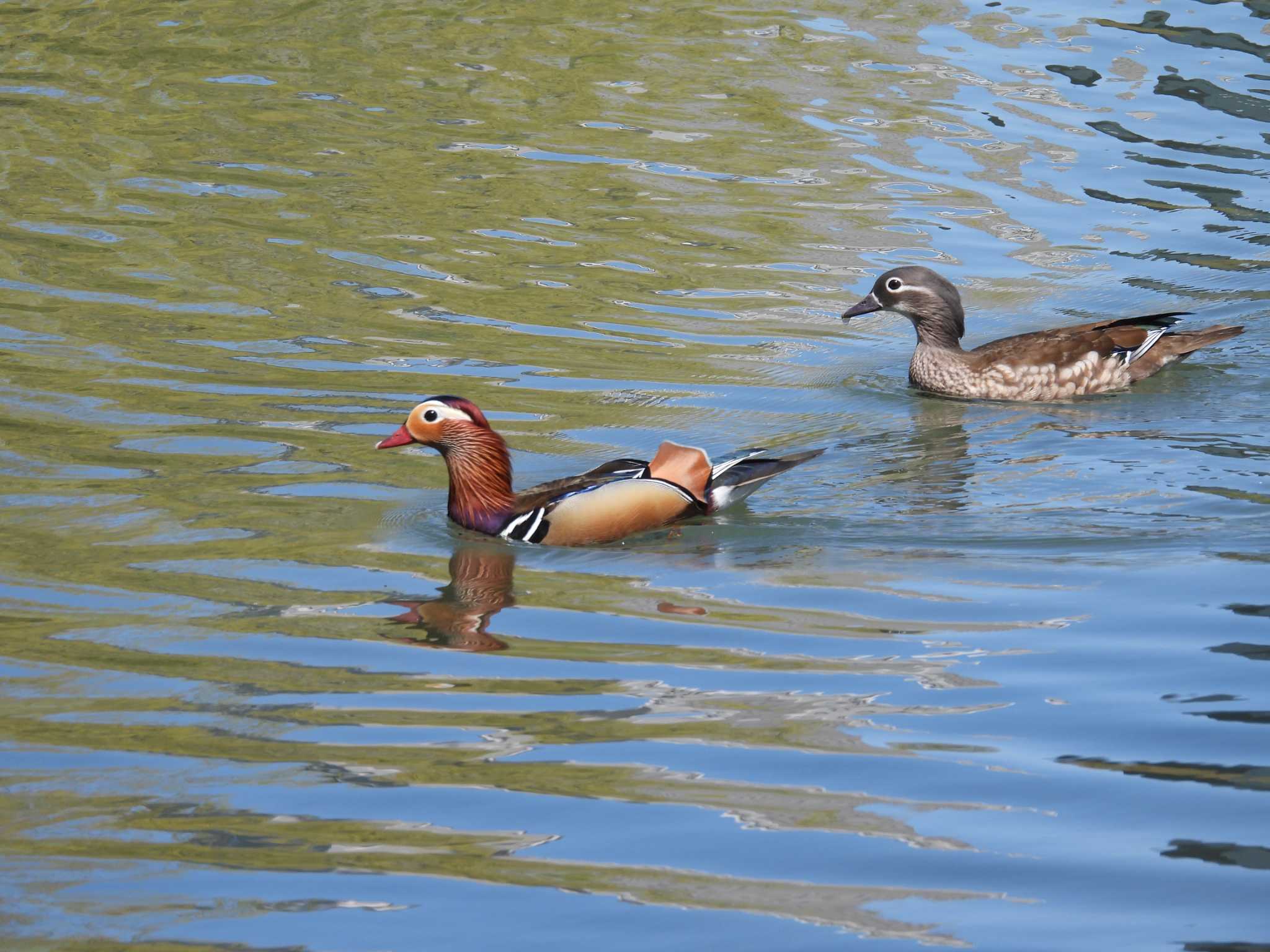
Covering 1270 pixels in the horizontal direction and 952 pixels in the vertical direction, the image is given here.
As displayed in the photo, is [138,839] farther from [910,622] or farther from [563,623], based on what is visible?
[910,622]

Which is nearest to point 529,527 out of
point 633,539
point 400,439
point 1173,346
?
point 633,539

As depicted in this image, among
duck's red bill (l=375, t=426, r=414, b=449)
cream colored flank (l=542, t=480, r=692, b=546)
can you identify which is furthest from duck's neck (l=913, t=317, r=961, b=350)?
duck's red bill (l=375, t=426, r=414, b=449)

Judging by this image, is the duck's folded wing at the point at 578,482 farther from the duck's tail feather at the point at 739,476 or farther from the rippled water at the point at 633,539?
the duck's tail feather at the point at 739,476

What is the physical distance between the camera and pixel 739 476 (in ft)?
33.2

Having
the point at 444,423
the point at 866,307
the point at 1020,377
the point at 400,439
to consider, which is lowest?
the point at 400,439

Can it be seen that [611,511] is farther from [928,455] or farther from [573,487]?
[928,455]

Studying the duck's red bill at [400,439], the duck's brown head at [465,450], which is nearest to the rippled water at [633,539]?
the duck's brown head at [465,450]

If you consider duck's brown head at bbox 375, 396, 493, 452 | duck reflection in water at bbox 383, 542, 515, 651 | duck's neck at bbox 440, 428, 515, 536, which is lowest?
duck reflection in water at bbox 383, 542, 515, 651

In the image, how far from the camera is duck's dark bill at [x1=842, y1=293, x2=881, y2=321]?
44.1ft

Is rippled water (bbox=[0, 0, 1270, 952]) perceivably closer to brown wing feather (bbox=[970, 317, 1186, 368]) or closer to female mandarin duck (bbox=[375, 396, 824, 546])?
female mandarin duck (bbox=[375, 396, 824, 546])

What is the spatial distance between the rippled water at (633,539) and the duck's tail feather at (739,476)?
15 cm

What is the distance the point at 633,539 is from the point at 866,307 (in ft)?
14.1

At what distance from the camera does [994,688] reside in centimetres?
719

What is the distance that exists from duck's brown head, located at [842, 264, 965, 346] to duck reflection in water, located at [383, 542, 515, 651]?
4575 millimetres
